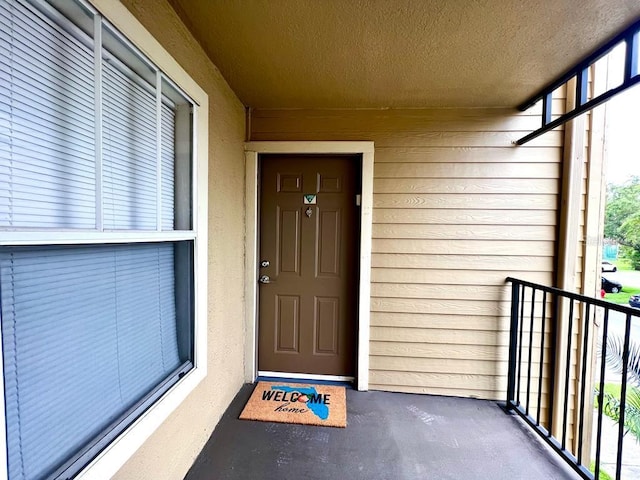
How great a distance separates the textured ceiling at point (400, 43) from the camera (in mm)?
1384

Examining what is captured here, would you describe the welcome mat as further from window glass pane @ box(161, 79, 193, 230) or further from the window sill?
window glass pane @ box(161, 79, 193, 230)

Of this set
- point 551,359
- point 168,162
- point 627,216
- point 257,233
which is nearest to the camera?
point 168,162

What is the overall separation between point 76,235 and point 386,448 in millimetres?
1979

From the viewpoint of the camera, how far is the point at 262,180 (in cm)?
261

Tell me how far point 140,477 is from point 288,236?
1773 mm

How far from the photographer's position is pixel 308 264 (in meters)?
2.62

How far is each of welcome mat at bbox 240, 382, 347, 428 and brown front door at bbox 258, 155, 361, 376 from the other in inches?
7.8

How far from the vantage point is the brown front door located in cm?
258

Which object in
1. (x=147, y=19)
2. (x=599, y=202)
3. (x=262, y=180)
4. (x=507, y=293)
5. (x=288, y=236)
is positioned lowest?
(x=507, y=293)

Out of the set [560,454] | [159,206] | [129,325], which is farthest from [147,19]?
[560,454]

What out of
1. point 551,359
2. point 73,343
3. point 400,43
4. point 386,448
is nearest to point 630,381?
point 551,359

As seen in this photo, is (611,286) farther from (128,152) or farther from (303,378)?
(128,152)

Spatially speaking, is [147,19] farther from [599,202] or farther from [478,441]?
[599,202]

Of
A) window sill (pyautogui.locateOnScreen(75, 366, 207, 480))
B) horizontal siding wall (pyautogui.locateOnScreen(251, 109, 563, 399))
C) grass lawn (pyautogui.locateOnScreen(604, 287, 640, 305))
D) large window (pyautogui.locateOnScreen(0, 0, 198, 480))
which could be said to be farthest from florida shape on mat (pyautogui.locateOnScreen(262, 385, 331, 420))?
grass lawn (pyautogui.locateOnScreen(604, 287, 640, 305))
